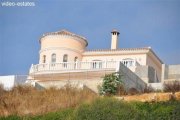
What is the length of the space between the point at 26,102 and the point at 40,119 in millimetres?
2794

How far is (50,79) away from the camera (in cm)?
3278

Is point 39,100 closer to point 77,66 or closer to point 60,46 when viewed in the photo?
point 77,66

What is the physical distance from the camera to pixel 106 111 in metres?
18.6

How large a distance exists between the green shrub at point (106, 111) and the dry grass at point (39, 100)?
7.50 ft

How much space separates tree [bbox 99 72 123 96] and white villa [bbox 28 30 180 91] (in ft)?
3.89

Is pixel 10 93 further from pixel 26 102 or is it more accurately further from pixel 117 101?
pixel 117 101

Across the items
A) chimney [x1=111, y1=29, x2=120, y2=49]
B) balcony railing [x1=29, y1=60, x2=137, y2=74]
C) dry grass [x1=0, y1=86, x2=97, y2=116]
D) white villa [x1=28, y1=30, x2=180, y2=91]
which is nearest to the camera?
dry grass [x1=0, y1=86, x2=97, y2=116]

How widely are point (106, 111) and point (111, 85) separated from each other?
7158 millimetres

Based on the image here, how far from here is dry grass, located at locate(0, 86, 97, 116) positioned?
73.4ft

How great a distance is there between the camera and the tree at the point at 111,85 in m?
25.4

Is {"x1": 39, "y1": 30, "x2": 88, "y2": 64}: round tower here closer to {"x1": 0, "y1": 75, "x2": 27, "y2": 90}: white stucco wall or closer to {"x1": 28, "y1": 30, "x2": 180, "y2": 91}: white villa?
{"x1": 28, "y1": 30, "x2": 180, "y2": 91}: white villa

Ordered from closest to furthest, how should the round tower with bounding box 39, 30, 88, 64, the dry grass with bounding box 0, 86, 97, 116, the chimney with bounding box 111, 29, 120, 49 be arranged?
the dry grass with bounding box 0, 86, 97, 116 < the round tower with bounding box 39, 30, 88, 64 < the chimney with bounding box 111, 29, 120, 49

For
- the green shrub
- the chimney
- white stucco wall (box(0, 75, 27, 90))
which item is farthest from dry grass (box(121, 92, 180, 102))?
the chimney

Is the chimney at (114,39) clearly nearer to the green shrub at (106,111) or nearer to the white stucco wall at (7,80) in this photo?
the white stucco wall at (7,80)
